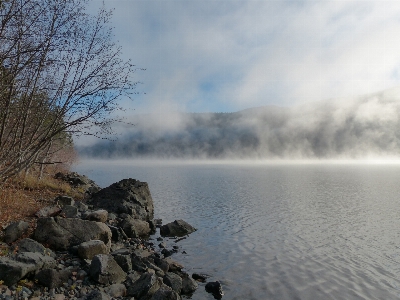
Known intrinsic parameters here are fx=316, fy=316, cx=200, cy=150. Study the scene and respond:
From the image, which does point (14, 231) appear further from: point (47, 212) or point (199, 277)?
point (199, 277)

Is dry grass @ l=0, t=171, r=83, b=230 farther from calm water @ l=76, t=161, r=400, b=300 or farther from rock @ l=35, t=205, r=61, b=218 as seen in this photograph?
calm water @ l=76, t=161, r=400, b=300

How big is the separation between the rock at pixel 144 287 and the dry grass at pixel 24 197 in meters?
7.45

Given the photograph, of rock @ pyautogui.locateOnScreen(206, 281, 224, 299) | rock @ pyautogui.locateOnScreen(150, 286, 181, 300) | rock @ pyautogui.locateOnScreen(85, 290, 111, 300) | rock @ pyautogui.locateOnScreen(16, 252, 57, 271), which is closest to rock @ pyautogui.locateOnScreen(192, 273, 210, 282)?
rock @ pyautogui.locateOnScreen(206, 281, 224, 299)

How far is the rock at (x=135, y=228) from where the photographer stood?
23.7 m

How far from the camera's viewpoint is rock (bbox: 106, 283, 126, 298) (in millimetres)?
12602

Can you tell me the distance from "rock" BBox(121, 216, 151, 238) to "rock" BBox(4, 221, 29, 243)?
8895 millimetres

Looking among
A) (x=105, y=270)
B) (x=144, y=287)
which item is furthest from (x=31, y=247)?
(x=144, y=287)

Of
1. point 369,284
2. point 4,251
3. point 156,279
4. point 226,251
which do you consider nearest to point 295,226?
point 226,251

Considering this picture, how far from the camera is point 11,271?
10719mm

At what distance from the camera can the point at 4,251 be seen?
1279cm

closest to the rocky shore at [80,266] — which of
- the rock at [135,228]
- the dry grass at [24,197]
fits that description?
the rock at [135,228]

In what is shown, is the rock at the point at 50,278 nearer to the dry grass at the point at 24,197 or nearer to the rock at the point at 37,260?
the rock at the point at 37,260

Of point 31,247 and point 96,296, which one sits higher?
point 31,247

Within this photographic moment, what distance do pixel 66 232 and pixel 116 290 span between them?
17.0ft
